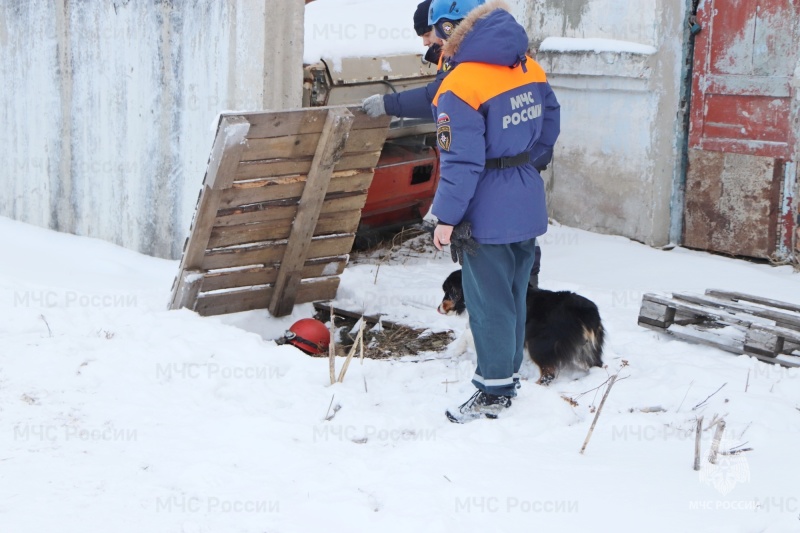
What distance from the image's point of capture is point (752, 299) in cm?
571

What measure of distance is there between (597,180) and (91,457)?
18.8ft

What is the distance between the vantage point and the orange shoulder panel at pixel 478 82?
3.94m

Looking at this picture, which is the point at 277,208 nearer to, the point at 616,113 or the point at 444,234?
the point at 444,234

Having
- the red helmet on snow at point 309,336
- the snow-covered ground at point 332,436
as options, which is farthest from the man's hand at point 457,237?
the red helmet on snow at point 309,336

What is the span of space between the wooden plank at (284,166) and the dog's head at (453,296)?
982mm

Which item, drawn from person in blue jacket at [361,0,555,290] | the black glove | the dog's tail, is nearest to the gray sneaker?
the black glove

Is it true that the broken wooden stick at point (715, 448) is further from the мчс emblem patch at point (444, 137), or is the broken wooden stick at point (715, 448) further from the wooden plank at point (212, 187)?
the wooden plank at point (212, 187)

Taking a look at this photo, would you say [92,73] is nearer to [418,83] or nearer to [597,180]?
[418,83]

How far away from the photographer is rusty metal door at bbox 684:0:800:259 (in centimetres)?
710

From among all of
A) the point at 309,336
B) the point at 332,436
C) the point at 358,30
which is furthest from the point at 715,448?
the point at 358,30

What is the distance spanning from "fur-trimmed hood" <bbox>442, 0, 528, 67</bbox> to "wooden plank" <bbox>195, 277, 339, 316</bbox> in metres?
2.49

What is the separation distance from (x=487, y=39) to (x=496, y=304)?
1127 mm

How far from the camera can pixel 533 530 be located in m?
3.23

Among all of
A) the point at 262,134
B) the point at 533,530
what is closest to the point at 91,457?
the point at 533,530
